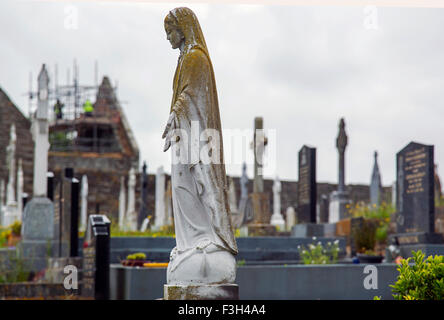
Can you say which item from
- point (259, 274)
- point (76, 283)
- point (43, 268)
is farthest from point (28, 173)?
point (259, 274)

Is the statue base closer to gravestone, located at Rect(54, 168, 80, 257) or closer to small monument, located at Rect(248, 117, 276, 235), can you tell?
gravestone, located at Rect(54, 168, 80, 257)

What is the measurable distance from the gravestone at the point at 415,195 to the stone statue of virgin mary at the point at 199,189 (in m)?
8.53

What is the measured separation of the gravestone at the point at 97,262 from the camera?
10.4m

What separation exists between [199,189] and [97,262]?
5.32 metres

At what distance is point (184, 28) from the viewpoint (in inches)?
232

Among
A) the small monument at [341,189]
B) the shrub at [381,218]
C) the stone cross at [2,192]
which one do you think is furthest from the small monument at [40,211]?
the stone cross at [2,192]

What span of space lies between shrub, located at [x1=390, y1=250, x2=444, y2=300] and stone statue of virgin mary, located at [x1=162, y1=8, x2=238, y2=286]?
4.24 feet

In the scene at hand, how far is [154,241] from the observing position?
13.8 metres

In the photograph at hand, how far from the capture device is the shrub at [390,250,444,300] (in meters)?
5.44

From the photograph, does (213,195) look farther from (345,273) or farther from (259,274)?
(345,273)

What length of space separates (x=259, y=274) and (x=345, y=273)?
1.23 metres

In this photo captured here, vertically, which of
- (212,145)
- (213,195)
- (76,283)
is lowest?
(76,283)

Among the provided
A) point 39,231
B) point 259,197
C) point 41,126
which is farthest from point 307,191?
point 39,231

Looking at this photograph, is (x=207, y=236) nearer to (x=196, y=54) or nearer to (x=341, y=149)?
(x=196, y=54)
